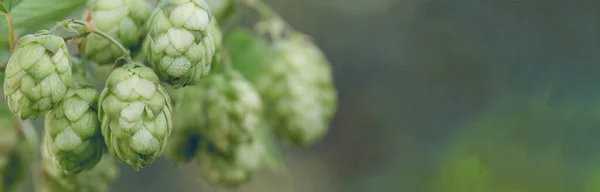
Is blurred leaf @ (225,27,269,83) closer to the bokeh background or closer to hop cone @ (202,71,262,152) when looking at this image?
hop cone @ (202,71,262,152)

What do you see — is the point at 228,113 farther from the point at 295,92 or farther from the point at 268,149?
the point at 268,149

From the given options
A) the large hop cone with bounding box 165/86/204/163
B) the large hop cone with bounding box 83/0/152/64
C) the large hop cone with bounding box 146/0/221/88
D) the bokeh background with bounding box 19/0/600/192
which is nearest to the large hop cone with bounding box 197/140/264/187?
the large hop cone with bounding box 165/86/204/163

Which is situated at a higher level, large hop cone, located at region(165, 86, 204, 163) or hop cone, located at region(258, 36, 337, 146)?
hop cone, located at region(258, 36, 337, 146)

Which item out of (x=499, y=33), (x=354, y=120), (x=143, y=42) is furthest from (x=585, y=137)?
(x=143, y=42)

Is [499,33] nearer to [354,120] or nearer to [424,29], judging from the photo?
[424,29]

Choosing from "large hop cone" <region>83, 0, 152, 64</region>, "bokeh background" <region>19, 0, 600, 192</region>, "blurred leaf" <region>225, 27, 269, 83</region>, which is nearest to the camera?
"large hop cone" <region>83, 0, 152, 64</region>

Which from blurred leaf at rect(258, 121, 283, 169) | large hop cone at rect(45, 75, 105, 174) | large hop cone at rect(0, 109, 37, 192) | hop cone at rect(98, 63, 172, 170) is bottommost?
large hop cone at rect(0, 109, 37, 192)

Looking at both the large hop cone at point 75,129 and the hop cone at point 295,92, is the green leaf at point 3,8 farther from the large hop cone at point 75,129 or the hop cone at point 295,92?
the hop cone at point 295,92

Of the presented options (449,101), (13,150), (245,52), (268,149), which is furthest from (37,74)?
(449,101)
